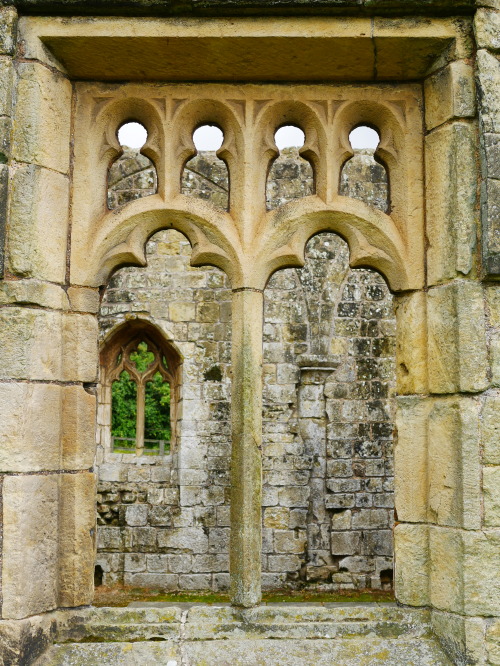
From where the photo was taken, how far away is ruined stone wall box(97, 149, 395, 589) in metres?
7.76

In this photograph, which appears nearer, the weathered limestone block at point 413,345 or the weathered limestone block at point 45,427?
the weathered limestone block at point 45,427

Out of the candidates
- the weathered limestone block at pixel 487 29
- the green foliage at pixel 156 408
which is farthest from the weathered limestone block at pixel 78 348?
the green foliage at pixel 156 408

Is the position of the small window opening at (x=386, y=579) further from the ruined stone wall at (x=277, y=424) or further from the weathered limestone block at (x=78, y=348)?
the weathered limestone block at (x=78, y=348)

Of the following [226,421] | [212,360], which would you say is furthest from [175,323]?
[226,421]

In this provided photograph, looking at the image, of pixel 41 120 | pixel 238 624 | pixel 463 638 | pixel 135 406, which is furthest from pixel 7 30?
pixel 135 406

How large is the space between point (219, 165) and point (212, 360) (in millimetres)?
2200

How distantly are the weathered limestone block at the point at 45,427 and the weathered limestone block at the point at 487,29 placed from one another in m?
2.01

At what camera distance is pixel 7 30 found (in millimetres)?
2557

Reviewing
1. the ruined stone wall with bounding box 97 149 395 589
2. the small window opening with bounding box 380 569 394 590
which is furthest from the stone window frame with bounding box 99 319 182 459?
the small window opening with bounding box 380 569 394 590

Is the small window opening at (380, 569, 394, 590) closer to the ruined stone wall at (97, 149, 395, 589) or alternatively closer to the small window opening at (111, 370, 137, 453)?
the ruined stone wall at (97, 149, 395, 589)

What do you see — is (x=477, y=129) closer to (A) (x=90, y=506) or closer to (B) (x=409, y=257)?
(B) (x=409, y=257)

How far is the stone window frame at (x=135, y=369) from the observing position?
7922 mm

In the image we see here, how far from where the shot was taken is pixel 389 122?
114 inches

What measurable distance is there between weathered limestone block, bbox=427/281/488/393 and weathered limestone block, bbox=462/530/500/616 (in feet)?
1.74
